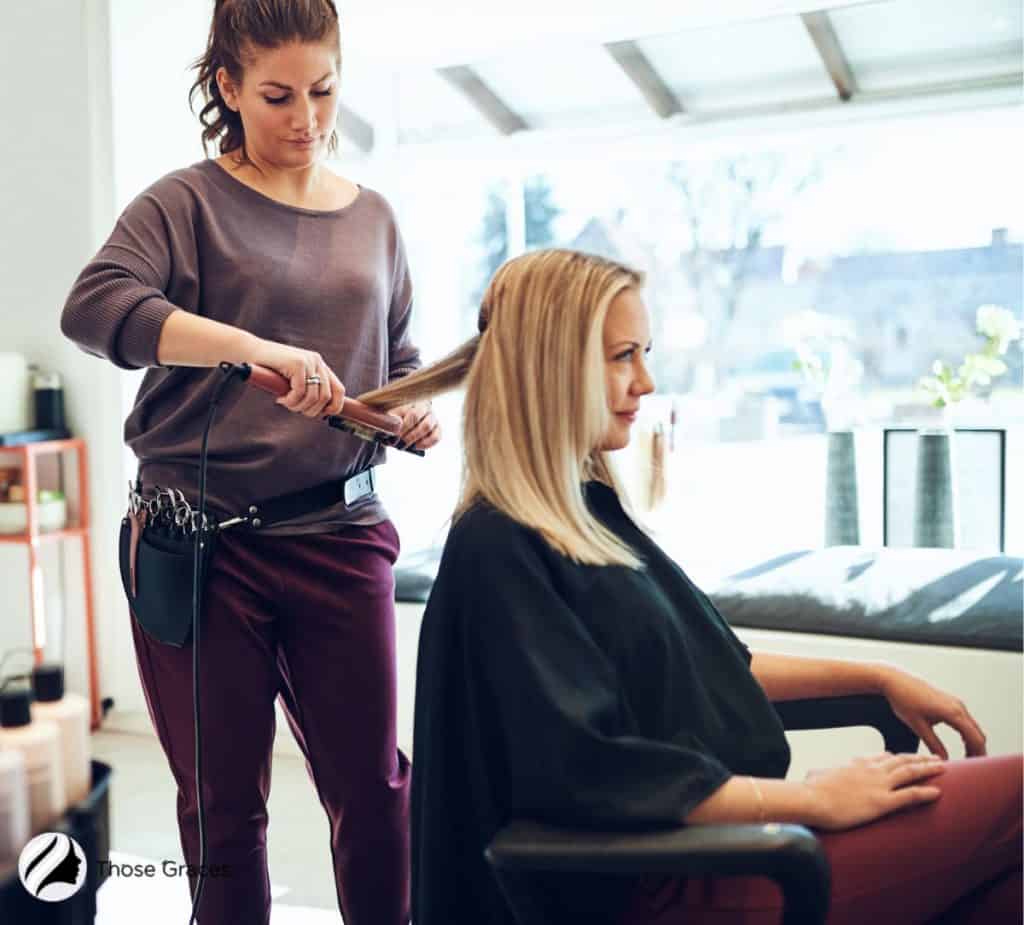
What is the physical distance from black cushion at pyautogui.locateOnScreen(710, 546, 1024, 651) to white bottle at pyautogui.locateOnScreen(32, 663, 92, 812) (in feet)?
6.03

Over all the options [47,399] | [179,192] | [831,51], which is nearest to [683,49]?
[831,51]

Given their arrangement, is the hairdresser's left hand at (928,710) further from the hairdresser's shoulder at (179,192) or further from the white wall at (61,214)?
the white wall at (61,214)

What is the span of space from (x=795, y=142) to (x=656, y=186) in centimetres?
42

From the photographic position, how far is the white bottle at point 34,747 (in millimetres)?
624

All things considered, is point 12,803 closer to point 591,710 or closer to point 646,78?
point 591,710

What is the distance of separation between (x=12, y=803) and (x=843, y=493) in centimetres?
262

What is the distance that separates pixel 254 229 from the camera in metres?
1.50

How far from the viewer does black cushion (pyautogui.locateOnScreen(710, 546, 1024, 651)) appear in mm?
2180

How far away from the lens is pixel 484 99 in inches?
135

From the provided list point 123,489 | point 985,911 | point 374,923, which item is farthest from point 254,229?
point 123,489

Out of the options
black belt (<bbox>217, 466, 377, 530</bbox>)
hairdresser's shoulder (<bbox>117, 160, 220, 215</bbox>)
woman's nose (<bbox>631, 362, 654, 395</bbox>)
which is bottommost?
black belt (<bbox>217, 466, 377, 530</bbox>)

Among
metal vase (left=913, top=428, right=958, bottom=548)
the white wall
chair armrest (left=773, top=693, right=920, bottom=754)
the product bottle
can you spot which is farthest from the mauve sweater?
metal vase (left=913, top=428, right=958, bottom=548)

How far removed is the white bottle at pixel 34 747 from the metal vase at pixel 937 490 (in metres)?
2.52

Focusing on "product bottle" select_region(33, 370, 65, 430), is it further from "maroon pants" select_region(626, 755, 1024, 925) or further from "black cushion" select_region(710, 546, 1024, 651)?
"maroon pants" select_region(626, 755, 1024, 925)
